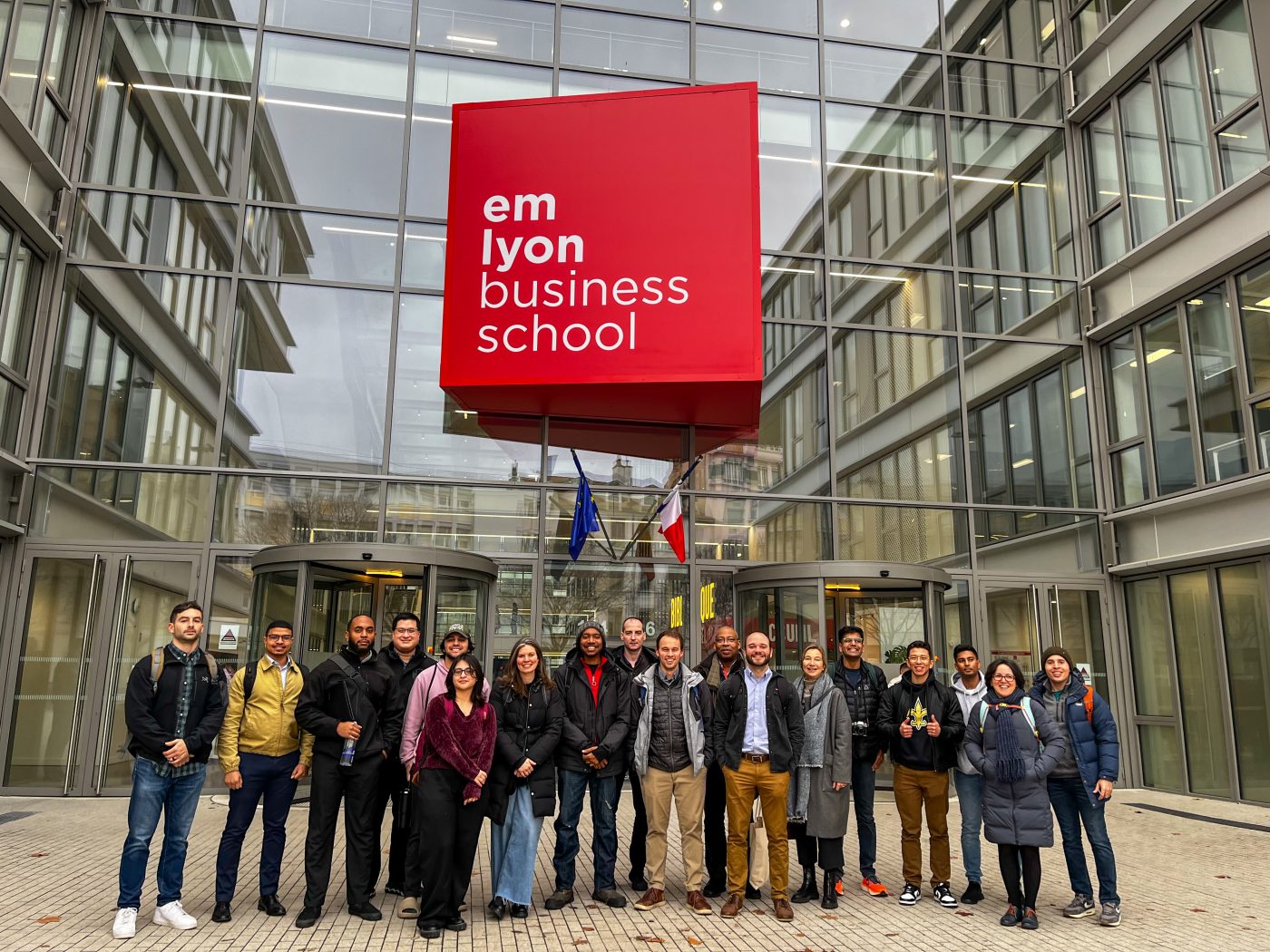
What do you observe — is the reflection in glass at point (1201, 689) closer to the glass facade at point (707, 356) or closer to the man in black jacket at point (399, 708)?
the glass facade at point (707, 356)

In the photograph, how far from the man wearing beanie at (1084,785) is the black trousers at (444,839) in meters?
3.85

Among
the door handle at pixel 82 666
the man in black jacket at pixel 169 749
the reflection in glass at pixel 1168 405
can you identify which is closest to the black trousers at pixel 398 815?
the man in black jacket at pixel 169 749

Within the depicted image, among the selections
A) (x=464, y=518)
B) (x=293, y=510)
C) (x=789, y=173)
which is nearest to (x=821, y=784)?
(x=464, y=518)

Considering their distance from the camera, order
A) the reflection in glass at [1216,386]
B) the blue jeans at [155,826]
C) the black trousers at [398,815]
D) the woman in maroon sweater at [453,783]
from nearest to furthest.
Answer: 1. the blue jeans at [155,826]
2. the woman in maroon sweater at [453,783]
3. the black trousers at [398,815]
4. the reflection in glass at [1216,386]

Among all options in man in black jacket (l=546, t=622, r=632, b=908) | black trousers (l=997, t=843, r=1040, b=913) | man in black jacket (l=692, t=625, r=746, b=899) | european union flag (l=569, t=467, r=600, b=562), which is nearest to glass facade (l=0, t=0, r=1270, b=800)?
european union flag (l=569, t=467, r=600, b=562)

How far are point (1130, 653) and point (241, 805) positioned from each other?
11423 millimetres

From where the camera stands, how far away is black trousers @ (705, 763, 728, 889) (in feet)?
22.0

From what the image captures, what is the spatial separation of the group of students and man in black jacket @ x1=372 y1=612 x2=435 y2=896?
0.02 metres

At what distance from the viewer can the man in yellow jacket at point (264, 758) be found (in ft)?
19.2

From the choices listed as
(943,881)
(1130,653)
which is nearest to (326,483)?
(943,881)

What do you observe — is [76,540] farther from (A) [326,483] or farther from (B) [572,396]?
(B) [572,396]

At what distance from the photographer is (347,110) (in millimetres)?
12844

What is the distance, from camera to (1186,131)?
1213cm

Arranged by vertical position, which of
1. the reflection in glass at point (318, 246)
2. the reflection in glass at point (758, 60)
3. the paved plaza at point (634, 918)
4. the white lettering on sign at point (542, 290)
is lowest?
the paved plaza at point (634, 918)
